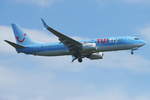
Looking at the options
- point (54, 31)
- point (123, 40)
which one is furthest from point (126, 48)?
point (54, 31)

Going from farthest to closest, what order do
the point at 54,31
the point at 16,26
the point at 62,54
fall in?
the point at 16,26, the point at 62,54, the point at 54,31

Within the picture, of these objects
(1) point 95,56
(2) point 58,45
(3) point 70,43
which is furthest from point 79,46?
(1) point 95,56

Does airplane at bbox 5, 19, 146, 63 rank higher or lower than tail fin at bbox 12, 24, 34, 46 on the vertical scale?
lower

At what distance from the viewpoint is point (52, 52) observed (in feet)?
328

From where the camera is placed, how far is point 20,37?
356 feet

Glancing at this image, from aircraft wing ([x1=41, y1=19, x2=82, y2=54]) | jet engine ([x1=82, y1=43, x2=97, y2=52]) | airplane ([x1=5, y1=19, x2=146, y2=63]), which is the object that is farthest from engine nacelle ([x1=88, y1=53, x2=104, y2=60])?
jet engine ([x1=82, y1=43, x2=97, y2=52])

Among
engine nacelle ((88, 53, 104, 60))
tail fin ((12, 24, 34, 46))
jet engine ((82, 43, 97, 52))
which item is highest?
tail fin ((12, 24, 34, 46))

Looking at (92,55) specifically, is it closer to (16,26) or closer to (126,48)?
(126,48)

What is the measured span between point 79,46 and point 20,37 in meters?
16.0

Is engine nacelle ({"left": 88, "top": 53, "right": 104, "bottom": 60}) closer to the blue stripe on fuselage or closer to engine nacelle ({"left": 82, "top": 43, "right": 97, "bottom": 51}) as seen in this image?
the blue stripe on fuselage

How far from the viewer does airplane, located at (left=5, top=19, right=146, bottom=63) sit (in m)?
96.5

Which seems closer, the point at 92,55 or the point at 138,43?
the point at 138,43

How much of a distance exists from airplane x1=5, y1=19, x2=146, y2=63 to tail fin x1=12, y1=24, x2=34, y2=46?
122 centimetres

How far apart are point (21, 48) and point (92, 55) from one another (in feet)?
46.8
